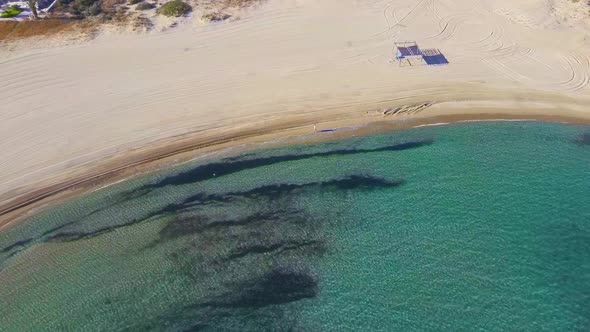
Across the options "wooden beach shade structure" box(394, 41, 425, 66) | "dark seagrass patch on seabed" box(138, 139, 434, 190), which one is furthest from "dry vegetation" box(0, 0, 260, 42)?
"dark seagrass patch on seabed" box(138, 139, 434, 190)

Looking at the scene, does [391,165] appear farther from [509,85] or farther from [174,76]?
[174,76]

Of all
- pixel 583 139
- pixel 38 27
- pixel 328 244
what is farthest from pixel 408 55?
pixel 38 27

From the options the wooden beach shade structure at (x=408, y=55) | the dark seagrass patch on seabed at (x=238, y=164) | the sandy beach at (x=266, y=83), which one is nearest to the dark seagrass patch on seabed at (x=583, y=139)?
the sandy beach at (x=266, y=83)

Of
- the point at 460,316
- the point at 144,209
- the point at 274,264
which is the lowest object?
the point at 460,316

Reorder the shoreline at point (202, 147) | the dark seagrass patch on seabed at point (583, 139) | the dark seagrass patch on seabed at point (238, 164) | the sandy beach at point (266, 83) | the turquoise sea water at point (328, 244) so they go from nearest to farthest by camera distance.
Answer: the turquoise sea water at point (328, 244) → the shoreline at point (202, 147) → the dark seagrass patch on seabed at point (238, 164) → the sandy beach at point (266, 83) → the dark seagrass patch on seabed at point (583, 139)

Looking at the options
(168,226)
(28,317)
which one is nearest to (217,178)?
(168,226)

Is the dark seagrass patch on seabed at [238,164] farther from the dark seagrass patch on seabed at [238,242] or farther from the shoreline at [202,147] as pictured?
the shoreline at [202,147]

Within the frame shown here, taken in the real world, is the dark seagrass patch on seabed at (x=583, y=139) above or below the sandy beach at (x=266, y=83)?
below
